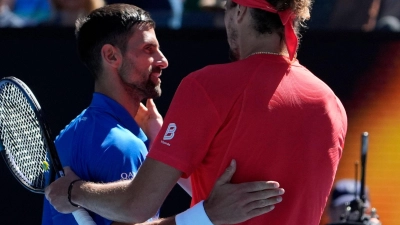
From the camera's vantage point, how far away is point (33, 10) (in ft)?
15.6

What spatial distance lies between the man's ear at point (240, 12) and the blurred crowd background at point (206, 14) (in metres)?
2.07

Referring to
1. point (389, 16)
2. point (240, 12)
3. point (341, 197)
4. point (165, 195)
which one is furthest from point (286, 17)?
point (389, 16)

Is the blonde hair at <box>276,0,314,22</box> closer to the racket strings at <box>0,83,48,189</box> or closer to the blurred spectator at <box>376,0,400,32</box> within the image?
the racket strings at <box>0,83,48,189</box>

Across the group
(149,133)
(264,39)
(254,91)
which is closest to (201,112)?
(254,91)

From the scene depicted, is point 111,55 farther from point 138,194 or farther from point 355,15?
point 355,15

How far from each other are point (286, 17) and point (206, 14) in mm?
2230

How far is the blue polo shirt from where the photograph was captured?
2689 millimetres

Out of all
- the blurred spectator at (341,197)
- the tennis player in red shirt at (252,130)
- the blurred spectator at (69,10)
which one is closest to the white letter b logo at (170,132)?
the tennis player in red shirt at (252,130)

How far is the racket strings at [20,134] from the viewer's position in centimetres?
305

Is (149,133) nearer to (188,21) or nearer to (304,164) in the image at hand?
(304,164)

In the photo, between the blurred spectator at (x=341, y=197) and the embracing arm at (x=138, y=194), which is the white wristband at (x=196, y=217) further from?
the blurred spectator at (x=341, y=197)

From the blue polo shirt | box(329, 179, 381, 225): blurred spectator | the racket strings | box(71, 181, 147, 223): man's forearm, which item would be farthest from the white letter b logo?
box(329, 179, 381, 225): blurred spectator

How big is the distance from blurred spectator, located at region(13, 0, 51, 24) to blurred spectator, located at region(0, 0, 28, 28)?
0.11 feet

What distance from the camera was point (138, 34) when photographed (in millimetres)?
3029
